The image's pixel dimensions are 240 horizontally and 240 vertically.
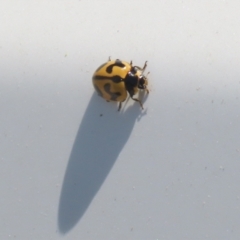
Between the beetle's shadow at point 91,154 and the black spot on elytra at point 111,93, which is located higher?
the black spot on elytra at point 111,93

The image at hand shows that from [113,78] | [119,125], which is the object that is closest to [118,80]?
[113,78]

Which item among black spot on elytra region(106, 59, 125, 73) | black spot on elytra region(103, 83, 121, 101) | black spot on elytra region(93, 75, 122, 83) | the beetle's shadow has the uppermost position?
black spot on elytra region(106, 59, 125, 73)

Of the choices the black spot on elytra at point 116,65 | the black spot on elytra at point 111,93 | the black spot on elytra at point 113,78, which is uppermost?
the black spot on elytra at point 116,65

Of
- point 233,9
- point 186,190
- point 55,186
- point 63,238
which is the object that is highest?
point 233,9

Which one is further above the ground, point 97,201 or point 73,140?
point 73,140

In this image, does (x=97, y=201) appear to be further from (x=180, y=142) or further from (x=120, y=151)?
(x=180, y=142)

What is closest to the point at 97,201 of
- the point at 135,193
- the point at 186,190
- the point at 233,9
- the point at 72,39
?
the point at 135,193

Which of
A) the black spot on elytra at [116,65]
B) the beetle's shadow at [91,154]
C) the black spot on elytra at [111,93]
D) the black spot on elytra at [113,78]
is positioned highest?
the black spot on elytra at [116,65]
